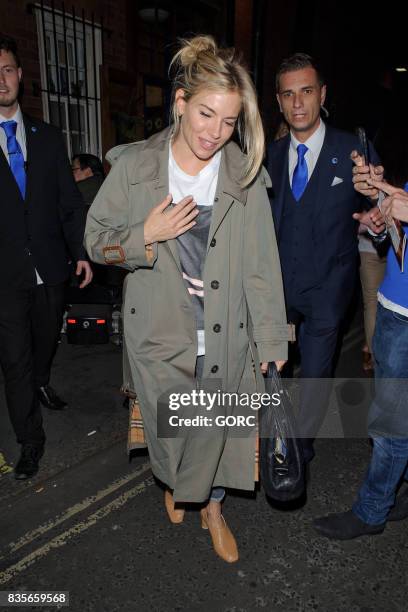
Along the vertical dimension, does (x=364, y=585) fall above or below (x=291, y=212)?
below

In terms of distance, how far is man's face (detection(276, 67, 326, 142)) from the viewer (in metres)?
3.00

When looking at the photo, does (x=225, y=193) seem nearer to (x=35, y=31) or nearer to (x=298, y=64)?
(x=298, y=64)

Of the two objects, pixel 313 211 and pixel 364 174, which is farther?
pixel 313 211

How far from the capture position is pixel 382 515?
270 centimetres

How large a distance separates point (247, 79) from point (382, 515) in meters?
2.36

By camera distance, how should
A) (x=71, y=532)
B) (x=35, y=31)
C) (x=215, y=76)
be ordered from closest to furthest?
(x=215, y=76), (x=71, y=532), (x=35, y=31)

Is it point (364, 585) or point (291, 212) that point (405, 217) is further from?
point (364, 585)

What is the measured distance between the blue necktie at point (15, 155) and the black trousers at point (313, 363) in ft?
6.57

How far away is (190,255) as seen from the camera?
2420mm

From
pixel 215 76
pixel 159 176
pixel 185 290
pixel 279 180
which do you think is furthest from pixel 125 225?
pixel 279 180

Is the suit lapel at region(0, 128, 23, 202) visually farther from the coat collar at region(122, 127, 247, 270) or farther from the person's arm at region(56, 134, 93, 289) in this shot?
the coat collar at region(122, 127, 247, 270)

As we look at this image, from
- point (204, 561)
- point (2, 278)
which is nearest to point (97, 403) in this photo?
point (2, 278)

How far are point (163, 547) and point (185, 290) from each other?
149cm

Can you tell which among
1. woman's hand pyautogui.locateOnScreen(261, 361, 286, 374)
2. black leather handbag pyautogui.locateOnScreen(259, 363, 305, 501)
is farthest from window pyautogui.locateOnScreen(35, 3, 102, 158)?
black leather handbag pyautogui.locateOnScreen(259, 363, 305, 501)
